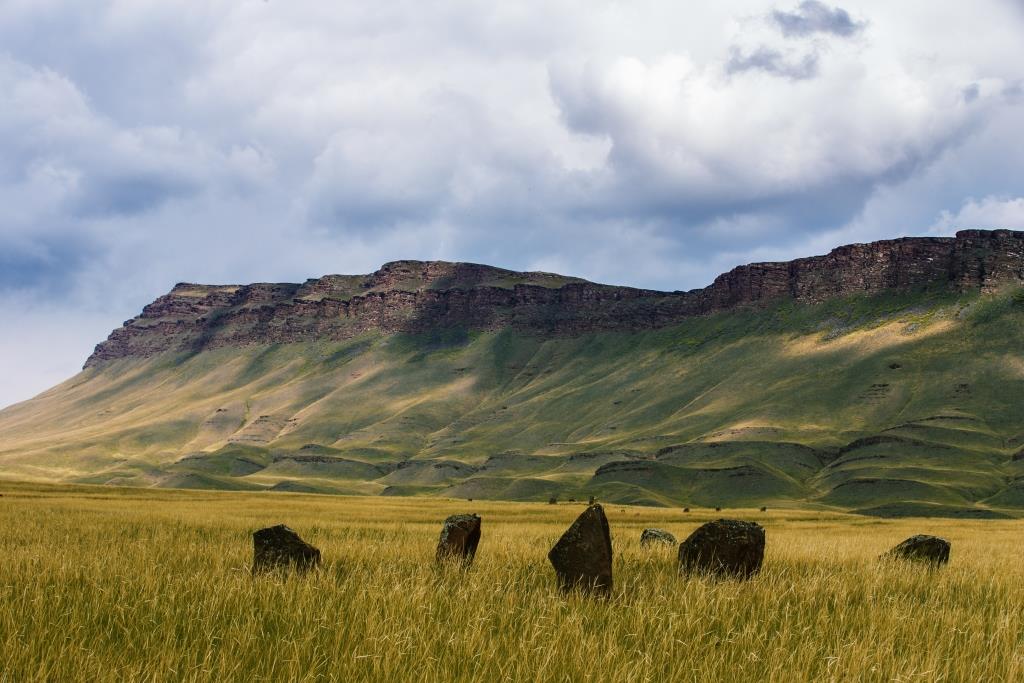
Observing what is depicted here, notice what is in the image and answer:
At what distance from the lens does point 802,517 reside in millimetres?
77812

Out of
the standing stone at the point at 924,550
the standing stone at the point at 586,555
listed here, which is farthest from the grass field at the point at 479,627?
the standing stone at the point at 924,550

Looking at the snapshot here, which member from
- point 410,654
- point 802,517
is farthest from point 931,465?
point 410,654

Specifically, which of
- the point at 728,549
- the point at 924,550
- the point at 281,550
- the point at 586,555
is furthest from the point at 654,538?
the point at 281,550

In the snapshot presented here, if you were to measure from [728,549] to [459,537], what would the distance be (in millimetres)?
4715

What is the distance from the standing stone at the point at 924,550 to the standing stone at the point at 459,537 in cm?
937

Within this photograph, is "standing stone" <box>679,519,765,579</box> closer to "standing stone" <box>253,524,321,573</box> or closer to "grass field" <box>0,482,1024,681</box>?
"grass field" <box>0,482,1024,681</box>

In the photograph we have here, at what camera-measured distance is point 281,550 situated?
14.9 m

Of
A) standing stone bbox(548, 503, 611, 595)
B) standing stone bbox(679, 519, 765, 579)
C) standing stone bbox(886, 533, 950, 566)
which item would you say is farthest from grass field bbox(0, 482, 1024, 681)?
standing stone bbox(886, 533, 950, 566)

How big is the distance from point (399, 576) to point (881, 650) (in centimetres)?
662

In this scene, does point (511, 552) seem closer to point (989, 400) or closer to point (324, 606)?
point (324, 606)

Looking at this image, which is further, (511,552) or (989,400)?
(989,400)

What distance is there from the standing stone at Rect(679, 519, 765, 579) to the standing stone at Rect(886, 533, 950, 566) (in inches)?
214

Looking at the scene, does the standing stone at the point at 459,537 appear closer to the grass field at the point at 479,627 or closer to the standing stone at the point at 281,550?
the grass field at the point at 479,627

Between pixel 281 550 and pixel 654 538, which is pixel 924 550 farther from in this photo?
pixel 281 550
